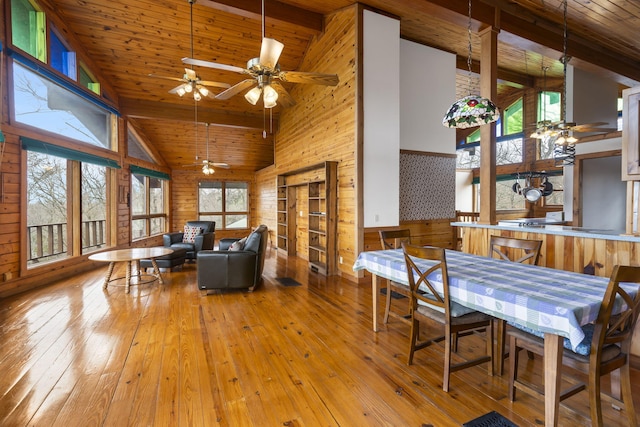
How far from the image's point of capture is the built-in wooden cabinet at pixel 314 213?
5.18m

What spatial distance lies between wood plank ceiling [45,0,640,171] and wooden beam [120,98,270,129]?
0.08 feet

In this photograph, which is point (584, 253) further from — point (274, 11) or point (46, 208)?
point (46, 208)

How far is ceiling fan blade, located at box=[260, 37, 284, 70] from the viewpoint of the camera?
2357 millimetres

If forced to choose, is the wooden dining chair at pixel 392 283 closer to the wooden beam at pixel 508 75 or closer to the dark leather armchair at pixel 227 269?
the dark leather armchair at pixel 227 269

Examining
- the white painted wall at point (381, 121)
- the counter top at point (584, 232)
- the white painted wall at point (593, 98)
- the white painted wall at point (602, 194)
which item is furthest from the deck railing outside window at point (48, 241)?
the white painted wall at point (593, 98)

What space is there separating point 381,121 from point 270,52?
8.87 feet

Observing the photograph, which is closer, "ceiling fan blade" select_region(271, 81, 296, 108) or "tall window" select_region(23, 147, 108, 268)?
"ceiling fan blade" select_region(271, 81, 296, 108)

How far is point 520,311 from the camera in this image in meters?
1.56

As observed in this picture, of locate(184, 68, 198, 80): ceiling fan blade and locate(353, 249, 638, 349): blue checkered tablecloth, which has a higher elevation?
locate(184, 68, 198, 80): ceiling fan blade

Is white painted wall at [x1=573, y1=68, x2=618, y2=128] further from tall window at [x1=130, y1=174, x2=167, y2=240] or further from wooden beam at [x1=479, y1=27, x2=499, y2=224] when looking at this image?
tall window at [x1=130, y1=174, x2=167, y2=240]

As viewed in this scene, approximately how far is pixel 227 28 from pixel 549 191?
642 cm

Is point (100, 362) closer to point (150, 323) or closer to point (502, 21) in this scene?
point (150, 323)

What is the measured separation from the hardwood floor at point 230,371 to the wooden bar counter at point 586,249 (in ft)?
2.72

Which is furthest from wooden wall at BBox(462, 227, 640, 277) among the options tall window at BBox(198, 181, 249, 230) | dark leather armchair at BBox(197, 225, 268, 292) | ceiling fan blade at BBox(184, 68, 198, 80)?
tall window at BBox(198, 181, 249, 230)
